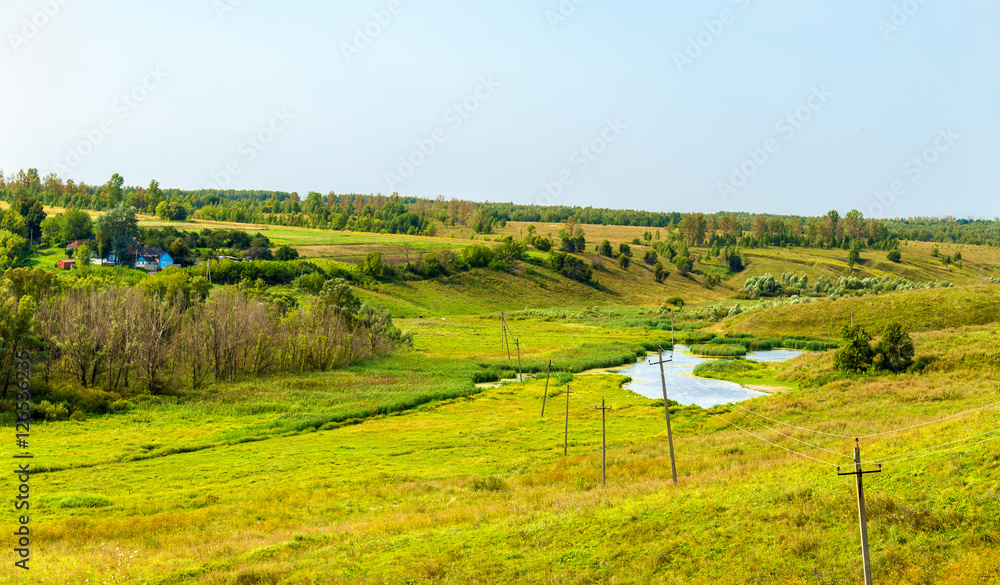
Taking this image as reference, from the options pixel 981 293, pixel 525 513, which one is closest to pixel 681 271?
pixel 981 293

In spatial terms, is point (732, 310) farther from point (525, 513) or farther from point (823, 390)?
point (525, 513)

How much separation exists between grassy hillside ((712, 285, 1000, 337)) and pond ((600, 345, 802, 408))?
10.9 meters

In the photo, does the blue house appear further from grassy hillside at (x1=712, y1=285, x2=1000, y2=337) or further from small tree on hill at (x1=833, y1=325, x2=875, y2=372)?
small tree on hill at (x1=833, y1=325, x2=875, y2=372)

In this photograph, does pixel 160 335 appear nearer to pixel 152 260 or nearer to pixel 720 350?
pixel 720 350

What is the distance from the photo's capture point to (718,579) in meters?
18.6

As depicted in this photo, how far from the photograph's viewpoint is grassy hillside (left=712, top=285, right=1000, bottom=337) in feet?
271

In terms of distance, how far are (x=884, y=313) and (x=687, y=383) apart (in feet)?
124

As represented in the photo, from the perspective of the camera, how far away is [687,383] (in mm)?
66812

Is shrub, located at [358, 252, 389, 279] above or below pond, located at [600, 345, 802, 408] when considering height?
above

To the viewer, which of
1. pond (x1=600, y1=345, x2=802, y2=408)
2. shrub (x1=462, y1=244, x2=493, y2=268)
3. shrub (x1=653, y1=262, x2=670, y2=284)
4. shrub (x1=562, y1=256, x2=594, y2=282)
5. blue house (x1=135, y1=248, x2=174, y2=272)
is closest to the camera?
pond (x1=600, y1=345, x2=802, y2=408)

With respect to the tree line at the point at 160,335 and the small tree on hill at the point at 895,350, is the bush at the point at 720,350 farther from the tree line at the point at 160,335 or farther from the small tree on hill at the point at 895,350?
the tree line at the point at 160,335

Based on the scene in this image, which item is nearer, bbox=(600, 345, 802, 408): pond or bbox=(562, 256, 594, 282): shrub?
bbox=(600, 345, 802, 408): pond

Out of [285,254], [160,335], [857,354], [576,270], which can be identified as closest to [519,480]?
[857,354]

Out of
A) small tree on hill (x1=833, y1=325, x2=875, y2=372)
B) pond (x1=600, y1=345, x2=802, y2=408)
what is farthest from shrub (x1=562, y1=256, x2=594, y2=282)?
→ small tree on hill (x1=833, y1=325, x2=875, y2=372)
